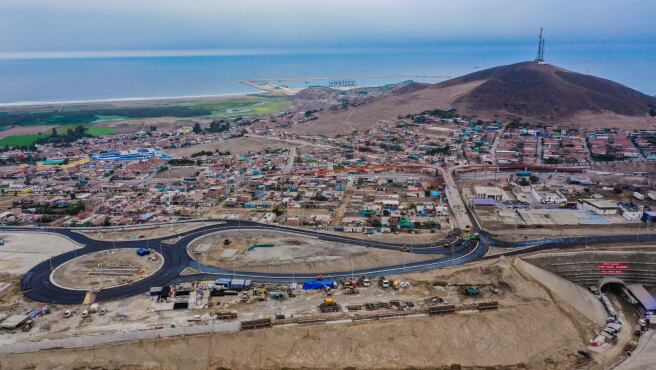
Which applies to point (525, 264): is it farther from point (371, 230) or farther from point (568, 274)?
point (371, 230)

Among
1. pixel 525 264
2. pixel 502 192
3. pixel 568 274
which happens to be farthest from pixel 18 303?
pixel 502 192

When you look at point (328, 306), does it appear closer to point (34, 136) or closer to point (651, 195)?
point (651, 195)

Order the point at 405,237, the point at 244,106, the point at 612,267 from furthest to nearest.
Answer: the point at 244,106
the point at 405,237
the point at 612,267

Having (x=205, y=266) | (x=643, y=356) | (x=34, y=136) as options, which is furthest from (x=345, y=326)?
(x=34, y=136)

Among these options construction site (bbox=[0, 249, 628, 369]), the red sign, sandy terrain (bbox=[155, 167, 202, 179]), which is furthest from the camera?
sandy terrain (bbox=[155, 167, 202, 179])

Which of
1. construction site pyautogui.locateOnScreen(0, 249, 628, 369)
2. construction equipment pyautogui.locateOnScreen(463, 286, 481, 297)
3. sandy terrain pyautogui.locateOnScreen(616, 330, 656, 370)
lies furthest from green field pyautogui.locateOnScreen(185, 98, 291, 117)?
sandy terrain pyautogui.locateOnScreen(616, 330, 656, 370)

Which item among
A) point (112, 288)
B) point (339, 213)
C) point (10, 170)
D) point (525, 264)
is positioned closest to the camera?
point (112, 288)

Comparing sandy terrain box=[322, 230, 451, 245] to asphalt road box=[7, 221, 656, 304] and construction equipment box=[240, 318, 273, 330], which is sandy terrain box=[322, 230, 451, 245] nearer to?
asphalt road box=[7, 221, 656, 304]
